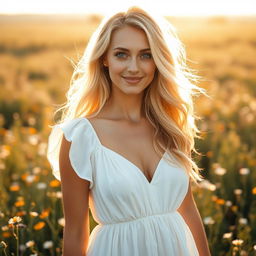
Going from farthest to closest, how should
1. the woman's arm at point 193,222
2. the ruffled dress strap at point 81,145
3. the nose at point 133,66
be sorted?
the woman's arm at point 193,222 < the nose at point 133,66 < the ruffled dress strap at point 81,145

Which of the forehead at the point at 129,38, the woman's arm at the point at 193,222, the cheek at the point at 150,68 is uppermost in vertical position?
the forehead at the point at 129,38

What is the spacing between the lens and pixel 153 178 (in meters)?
2.46

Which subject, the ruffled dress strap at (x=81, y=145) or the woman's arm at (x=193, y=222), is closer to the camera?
the ruffled dress strap at (x=81, y=145)

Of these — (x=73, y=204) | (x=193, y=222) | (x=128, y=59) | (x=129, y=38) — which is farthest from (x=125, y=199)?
(x=129, y=38)

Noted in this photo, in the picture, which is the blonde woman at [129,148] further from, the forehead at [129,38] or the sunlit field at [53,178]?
the sunlit field at [53,178]

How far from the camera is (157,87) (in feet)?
9.20

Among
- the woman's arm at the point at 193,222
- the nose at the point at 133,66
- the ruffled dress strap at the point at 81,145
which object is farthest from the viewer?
the woman's arm at the point at 193,222

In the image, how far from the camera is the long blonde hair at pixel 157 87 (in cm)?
255

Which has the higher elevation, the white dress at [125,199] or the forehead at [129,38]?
the forehead at [129,38]

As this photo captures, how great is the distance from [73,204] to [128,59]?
0.80 meters

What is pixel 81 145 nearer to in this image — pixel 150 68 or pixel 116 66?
pixel 116 66

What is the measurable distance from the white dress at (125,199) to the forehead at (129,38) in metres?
0.45

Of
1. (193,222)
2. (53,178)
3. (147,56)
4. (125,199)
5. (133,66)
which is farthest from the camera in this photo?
(53,178)

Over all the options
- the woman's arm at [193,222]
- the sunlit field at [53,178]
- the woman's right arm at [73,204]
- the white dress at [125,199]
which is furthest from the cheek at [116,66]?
the woman's arm at [193,222]
